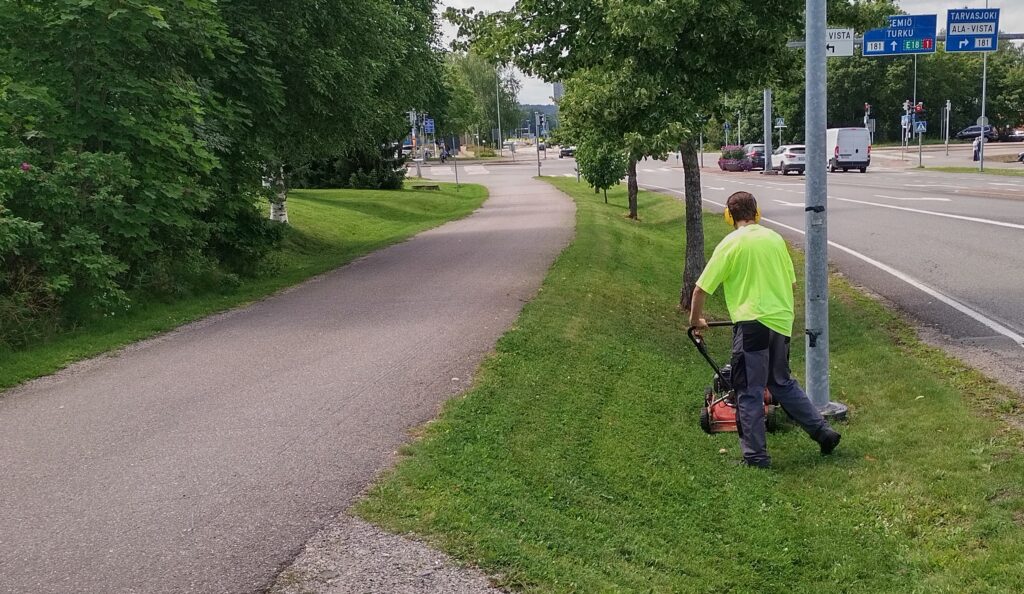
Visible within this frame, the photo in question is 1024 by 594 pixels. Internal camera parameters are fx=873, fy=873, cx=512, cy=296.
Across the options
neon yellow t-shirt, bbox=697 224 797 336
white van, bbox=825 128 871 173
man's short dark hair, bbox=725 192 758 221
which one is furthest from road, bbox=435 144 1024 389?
white van, bbox=825 128 871 173

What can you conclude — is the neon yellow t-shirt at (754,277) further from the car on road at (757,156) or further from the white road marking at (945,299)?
the car on road at (757,156)

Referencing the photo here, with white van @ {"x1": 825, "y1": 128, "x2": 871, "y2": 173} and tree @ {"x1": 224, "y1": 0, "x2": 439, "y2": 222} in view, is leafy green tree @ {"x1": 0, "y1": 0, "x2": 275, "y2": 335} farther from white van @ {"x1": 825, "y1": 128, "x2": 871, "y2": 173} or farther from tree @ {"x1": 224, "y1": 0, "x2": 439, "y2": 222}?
white van @ {"x1": 825, "y1": 128, "x2": 871, "y2": 173}

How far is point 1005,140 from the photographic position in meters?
76.1

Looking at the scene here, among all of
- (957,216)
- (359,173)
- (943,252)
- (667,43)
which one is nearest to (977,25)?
(957,216)

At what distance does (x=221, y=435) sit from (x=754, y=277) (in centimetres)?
366

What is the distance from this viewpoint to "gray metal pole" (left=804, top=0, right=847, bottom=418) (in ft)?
20.7

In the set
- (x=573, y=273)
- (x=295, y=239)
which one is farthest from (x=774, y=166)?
(x=573, y=273)

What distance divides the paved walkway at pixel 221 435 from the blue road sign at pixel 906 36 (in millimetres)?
24563

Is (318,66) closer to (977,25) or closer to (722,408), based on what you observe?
(722,408)

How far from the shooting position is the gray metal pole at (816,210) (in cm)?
630

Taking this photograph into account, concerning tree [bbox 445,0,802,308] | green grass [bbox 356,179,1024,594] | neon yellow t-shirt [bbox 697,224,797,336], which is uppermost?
tree [bbox 445,0,802,308]

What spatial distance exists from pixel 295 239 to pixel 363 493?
620 inches

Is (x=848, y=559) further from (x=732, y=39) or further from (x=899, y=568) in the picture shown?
(x=732, y=39)

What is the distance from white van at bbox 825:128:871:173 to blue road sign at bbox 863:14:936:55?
49.2 ft
